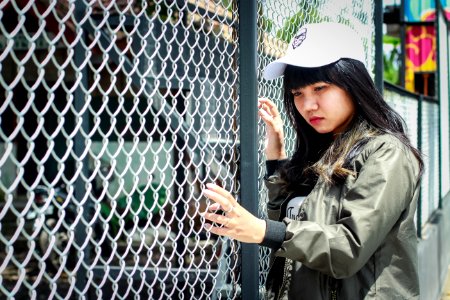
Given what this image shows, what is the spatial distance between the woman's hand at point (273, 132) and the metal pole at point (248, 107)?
0.92ft

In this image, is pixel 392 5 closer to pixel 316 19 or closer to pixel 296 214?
pixel 316 19

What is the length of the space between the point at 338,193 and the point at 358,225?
0.60ft

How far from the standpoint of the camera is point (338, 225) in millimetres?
1646

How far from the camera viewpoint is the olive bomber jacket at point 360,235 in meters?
1.61

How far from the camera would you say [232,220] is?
5.25 ft

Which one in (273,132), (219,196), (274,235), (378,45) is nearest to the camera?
(219,196)

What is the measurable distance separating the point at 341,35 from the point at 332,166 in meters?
0.46

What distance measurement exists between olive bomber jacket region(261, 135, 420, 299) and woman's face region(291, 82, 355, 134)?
0.17m

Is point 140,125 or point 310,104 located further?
point 140,125

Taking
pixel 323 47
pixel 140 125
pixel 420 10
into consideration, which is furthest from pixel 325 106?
pixel 420 10

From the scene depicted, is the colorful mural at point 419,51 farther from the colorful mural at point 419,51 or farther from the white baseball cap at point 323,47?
the white baseball cap at point 323,47

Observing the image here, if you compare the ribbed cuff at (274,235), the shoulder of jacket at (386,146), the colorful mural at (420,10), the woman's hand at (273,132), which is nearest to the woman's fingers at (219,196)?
the ribbed cuff at (274,235)

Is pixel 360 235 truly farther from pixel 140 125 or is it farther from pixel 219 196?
pixel 140 125

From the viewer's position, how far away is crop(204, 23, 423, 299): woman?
5.31 feet
